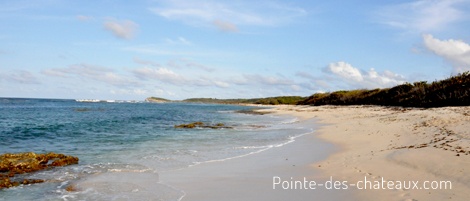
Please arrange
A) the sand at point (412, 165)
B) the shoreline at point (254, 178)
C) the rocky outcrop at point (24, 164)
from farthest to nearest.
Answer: the rocky outcrop at point (24, 164)
the shoreline at point (254, 178)
the sand at point (412, 165)

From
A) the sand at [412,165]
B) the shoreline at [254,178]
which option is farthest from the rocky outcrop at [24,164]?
the sand at [412,165]

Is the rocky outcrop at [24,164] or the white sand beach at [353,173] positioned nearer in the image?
the white sand beach at [353,173]

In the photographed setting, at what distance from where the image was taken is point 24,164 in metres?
11.3

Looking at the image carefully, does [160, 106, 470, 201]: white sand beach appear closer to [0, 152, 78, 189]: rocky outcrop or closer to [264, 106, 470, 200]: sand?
[264, 106, 470, 200]: sand

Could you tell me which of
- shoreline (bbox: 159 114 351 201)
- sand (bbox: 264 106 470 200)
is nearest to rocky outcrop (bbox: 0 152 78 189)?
shoreline (bbox: 159 114 351 201)

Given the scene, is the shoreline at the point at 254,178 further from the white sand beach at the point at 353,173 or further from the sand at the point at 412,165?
the sand at the point at 412,165

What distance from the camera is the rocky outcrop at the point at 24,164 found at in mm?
9545

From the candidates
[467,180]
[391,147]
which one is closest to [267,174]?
[467,180]

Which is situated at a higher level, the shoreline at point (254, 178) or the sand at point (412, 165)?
the sand at point (412, 165)

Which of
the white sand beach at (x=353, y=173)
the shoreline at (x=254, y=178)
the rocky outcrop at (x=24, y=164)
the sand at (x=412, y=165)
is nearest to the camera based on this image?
the sand at (x=412, y=165)

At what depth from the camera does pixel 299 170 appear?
34.7ft

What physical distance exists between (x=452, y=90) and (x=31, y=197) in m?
37.4

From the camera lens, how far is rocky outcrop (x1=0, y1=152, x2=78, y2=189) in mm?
9545

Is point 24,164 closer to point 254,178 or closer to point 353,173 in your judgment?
point 254,178
